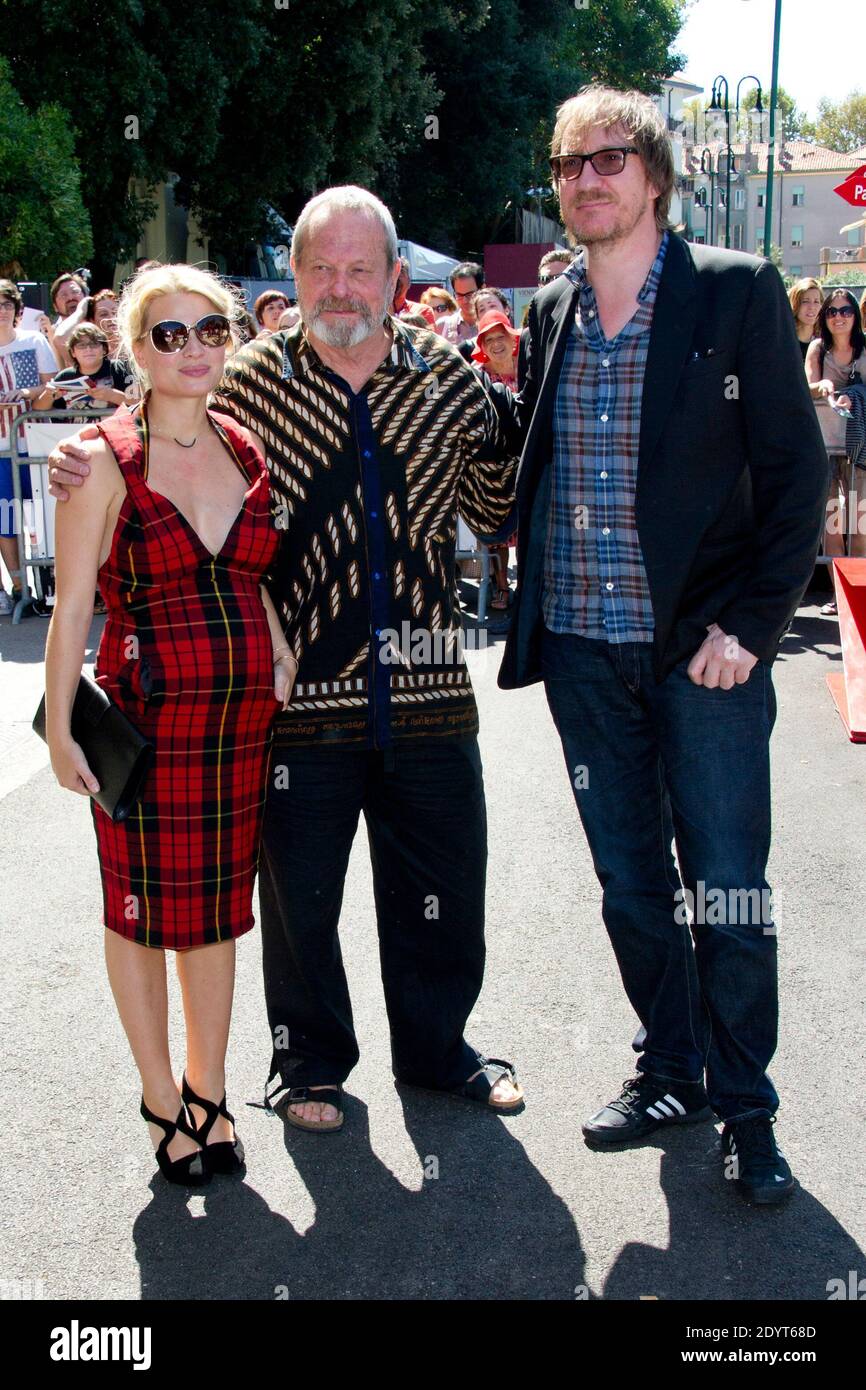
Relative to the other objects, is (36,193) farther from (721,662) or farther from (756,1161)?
(756,1161)

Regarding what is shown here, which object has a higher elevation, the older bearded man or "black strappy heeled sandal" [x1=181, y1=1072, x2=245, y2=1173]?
the older bearded man

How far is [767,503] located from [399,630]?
89 cm

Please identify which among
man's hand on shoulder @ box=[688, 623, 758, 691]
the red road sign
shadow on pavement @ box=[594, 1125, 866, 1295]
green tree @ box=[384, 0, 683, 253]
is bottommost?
shadow on pavement @ box=[594, 1125, 866, 1295]

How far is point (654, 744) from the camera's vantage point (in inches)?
135

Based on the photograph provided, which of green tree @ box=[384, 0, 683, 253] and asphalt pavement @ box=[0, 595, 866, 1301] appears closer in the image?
asphalt pavement @ box=[0, 595, 866, 1301]

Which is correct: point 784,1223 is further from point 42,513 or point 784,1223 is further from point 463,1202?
point 42,513

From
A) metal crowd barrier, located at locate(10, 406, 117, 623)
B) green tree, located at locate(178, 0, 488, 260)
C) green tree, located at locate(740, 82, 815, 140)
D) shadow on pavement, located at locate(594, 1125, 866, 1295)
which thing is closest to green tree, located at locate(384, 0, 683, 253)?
green tree, located at locate(178, 0, 488, 260)

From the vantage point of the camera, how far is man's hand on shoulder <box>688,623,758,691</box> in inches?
123

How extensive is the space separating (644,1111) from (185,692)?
1509 mm

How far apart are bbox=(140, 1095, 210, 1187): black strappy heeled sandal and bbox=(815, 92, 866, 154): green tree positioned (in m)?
132

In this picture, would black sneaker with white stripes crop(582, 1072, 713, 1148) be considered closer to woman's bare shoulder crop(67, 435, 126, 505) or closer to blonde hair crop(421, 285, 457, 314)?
woman's bare shoulder crop(67, 435, 126, 505)

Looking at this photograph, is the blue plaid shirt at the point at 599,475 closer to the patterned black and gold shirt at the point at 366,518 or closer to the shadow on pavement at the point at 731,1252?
the patterned black and gold shirt at the point at 366,518

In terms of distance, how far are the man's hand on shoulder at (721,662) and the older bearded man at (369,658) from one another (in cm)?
64
